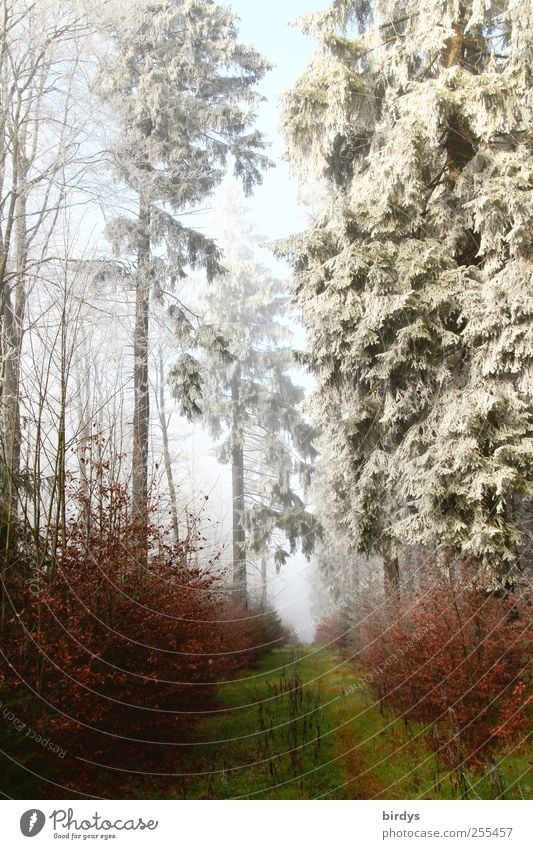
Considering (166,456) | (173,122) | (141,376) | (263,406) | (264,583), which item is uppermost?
(173,122)

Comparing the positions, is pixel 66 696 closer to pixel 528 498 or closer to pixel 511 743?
pixel 511 743

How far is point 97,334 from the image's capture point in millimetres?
4938

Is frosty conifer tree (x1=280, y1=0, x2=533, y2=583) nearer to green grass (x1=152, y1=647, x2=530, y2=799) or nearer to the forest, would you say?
the forest

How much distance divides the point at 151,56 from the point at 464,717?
5744 millimetres

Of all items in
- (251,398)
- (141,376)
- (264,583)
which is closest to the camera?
(264,583)

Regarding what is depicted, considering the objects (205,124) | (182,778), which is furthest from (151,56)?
(182,778)

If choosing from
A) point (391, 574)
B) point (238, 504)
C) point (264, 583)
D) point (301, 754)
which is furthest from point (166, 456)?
point (301, 754)

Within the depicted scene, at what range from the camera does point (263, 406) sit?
5.24m

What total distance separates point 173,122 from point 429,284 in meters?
2.65

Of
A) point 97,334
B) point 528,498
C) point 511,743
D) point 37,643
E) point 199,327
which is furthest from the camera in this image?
point 199,327

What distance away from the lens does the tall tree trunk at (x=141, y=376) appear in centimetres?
460
